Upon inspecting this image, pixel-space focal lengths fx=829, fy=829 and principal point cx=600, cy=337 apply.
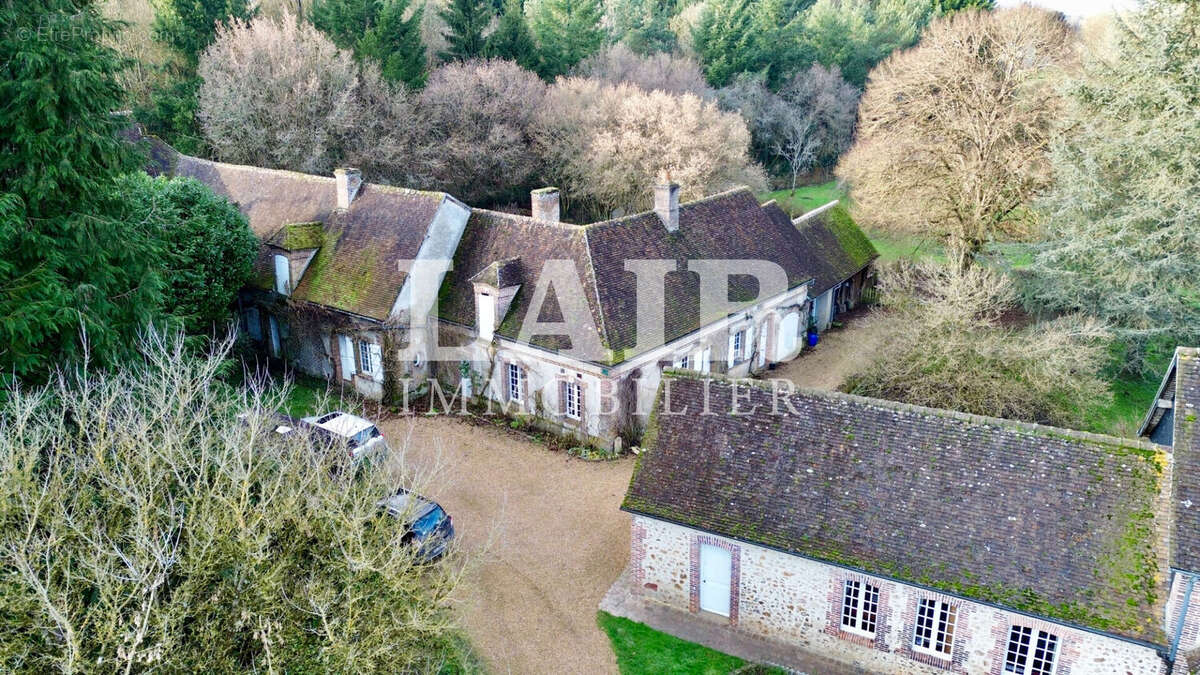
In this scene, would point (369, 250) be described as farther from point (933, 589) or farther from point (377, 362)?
point (933, 589)

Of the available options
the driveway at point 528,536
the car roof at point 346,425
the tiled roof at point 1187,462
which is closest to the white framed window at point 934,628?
the tiled roof at point 1187,462

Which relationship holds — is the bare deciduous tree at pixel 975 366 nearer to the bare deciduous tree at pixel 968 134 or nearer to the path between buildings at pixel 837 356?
the path between buildings at pixel 837 356

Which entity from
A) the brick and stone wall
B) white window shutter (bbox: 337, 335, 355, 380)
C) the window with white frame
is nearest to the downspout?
the brick and stone wall

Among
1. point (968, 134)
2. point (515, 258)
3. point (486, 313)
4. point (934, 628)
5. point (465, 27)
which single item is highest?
point (465, 27)

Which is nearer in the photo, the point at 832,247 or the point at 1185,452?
the point at 1185,452

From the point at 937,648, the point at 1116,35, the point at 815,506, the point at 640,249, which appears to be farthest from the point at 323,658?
the point at 1116,35

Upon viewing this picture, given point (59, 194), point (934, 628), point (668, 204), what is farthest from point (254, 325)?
point (934, 628)
